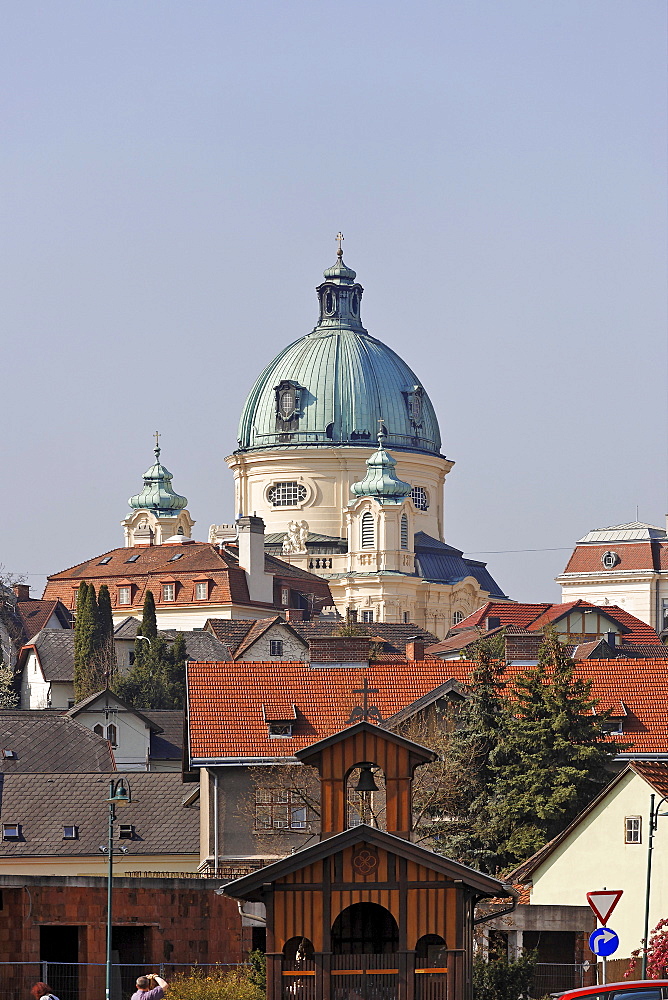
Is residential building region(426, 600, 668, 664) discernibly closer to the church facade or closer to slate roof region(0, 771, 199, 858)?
slate roof region(0, 771, 199, 858)

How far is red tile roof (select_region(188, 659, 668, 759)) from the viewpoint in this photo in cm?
4675

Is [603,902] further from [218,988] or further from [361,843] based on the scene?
[218,988]

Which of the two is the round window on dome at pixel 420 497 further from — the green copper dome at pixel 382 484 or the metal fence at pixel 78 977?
the metal fence at pixel 78 977

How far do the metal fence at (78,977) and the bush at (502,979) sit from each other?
4.25 metres

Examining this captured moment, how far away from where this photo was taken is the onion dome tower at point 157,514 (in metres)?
160

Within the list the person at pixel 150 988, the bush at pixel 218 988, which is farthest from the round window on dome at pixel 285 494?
the person at pixel 150 988

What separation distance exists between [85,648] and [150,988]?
71.9m

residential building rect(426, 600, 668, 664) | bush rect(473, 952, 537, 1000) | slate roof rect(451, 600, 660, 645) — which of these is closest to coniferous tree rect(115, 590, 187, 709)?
residential building rect(426, 600, 668, 664)

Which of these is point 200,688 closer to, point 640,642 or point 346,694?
point 346,694

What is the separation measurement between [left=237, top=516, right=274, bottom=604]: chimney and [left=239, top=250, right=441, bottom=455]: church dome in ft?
77.2

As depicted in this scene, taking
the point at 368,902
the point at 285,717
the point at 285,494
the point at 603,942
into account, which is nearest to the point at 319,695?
the point at 285,717

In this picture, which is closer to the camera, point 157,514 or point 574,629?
point 574,629

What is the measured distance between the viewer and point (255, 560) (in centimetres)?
13462

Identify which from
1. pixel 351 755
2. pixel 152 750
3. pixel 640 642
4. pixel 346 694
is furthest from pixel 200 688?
pixel 640 642
